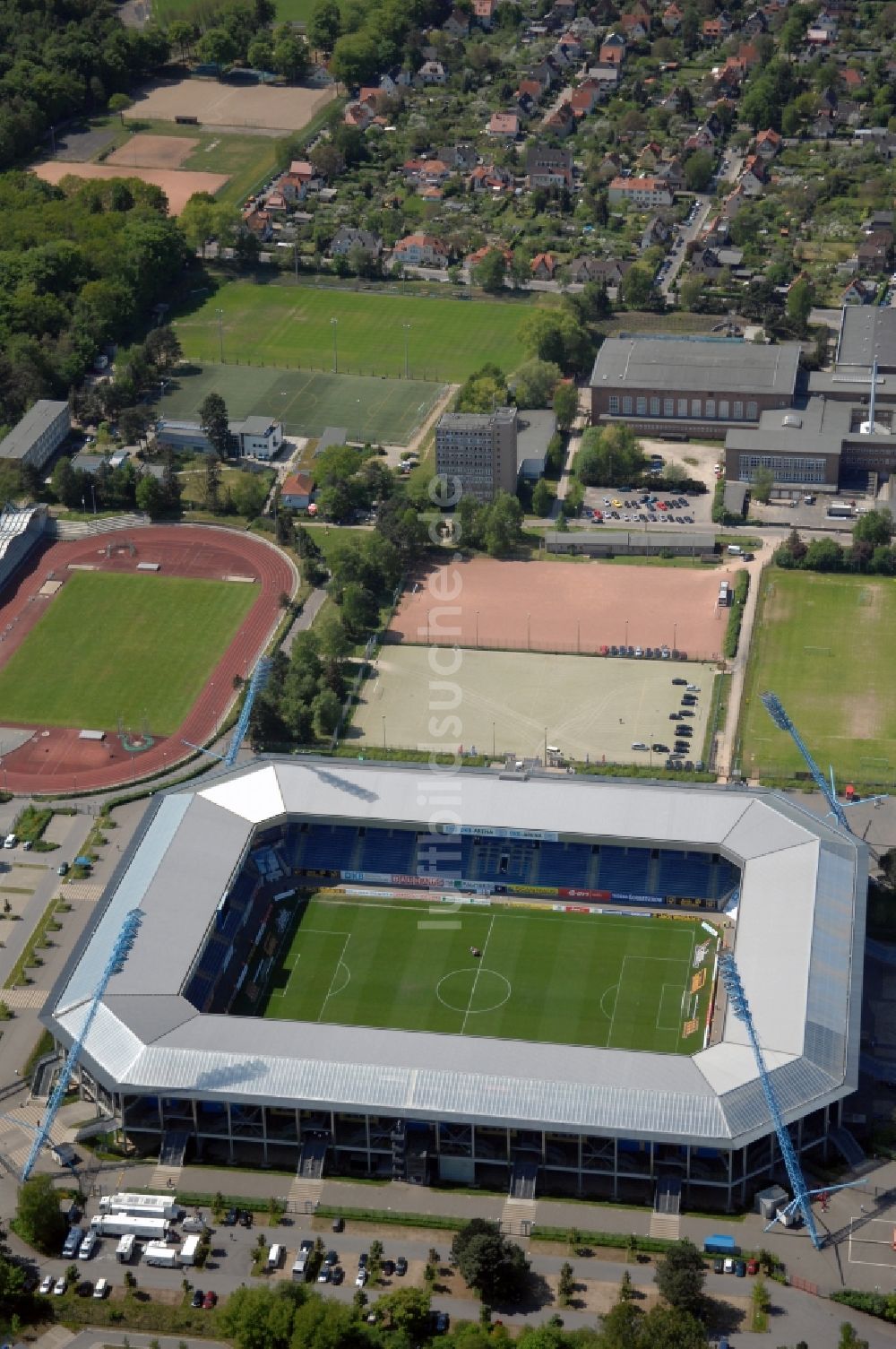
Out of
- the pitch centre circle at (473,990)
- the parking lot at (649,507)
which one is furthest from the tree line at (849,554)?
the pitch centre circle at (473,990)

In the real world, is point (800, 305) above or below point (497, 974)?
above

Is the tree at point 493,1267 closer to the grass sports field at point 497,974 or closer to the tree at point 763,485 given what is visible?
the grass sports field at point 497,974

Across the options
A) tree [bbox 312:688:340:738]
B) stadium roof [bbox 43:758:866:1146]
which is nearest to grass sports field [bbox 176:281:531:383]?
tree [bbox 312:688:340:738]

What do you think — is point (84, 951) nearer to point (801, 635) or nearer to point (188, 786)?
point (188, 786)

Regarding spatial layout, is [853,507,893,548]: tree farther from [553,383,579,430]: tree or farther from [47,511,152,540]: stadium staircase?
[47,511,152,540]: stadium staircase

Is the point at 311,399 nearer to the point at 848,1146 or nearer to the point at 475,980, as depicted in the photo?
the point at 475,980

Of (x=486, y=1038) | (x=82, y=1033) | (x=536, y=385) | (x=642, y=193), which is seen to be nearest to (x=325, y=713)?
(x=486, y=1038)

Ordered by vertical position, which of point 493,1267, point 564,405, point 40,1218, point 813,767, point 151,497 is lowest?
point 151,497
